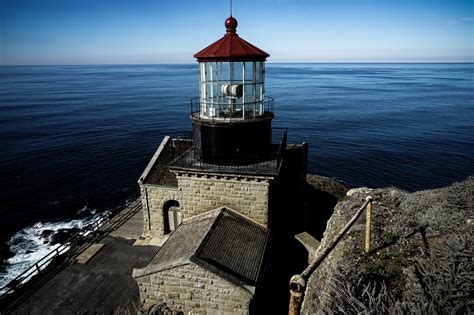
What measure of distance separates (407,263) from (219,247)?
21.1 feet

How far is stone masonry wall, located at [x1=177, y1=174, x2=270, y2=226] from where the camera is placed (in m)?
13.8

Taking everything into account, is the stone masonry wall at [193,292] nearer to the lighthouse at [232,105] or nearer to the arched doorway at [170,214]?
the lighthouse at [232,105]

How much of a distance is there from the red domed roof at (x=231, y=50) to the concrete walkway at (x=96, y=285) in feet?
34.6

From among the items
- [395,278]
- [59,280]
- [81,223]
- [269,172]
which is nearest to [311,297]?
[395,278]

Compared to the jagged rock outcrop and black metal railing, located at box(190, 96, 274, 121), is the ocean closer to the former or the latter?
black metal railing, located at box(190, 96, 274, 121)

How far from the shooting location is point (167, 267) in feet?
36.1

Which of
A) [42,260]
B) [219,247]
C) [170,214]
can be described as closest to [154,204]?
[170,214]

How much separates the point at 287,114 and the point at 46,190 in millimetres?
46574

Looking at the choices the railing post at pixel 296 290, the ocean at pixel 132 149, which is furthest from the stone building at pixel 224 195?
the ocean at pixel 132 149

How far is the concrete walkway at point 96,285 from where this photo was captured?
1329 cm

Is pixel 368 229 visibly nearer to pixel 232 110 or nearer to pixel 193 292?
pixel 193 292

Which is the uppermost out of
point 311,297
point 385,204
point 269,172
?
point 269,172

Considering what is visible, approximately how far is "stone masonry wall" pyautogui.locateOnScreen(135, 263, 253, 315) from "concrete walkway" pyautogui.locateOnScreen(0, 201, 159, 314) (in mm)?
1550

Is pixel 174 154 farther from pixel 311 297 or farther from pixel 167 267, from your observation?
pixel 311 297
